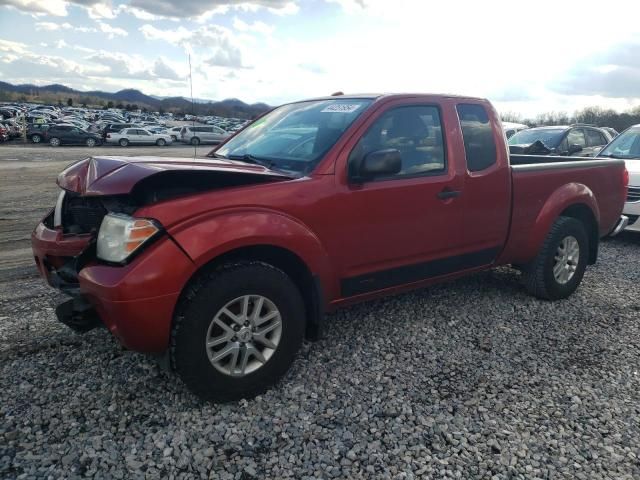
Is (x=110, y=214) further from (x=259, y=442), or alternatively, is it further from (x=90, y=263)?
(x=259, y=442)

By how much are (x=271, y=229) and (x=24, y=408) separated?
1780 millimetres

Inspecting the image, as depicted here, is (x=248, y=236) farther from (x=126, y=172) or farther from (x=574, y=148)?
(x=574, y=148)

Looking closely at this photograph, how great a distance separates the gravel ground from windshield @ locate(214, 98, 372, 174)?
1463 mm

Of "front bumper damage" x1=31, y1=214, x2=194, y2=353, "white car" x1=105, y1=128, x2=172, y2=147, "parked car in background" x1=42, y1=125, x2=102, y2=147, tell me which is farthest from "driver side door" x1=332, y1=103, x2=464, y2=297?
"white car" x1=105, y1=128, x2=172, y2=147

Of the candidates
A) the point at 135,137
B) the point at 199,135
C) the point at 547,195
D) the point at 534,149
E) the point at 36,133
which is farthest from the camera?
the point at 199,135

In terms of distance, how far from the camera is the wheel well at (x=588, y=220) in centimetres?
516

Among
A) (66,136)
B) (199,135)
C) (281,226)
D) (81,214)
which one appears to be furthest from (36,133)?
(281,226)

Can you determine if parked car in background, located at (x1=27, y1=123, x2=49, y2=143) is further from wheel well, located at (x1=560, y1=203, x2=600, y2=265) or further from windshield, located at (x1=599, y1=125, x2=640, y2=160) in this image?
wheel well, located at (x1=560, y1=203, x2=600, y2=265)

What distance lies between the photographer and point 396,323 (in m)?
4.38

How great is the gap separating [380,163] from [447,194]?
35.2 inches

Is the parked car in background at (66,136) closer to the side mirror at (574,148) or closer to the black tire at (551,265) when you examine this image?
the side mirror at (574,148)

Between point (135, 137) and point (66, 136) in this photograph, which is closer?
point (66, 136)

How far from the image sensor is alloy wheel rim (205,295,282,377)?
2980mm

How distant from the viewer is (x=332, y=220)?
337 centimetres
